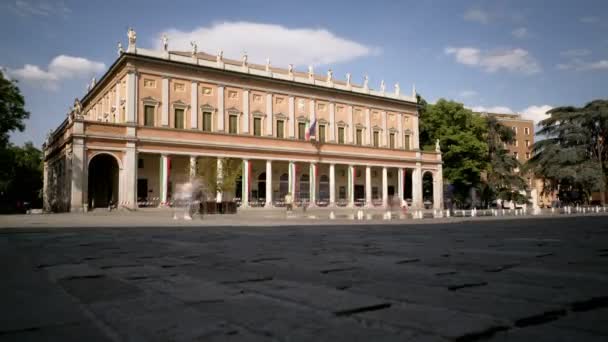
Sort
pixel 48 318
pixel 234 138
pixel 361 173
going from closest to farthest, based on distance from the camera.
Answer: pixel 48 318 < pixel 234 138 < pixel 361 173

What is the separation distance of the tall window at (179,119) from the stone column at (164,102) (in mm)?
979

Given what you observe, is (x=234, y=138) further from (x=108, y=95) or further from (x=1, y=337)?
(x=1, y=337)

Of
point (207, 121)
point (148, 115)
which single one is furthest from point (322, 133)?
point (148, 115)

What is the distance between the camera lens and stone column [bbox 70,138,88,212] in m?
31.8

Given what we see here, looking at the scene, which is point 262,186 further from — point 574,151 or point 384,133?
point 574,151

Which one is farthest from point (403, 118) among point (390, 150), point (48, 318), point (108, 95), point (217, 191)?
point (48, 318)

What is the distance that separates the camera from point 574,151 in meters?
42.7

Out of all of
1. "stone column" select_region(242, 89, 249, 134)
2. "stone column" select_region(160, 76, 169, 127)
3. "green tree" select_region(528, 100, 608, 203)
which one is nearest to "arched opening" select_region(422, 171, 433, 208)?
"green tree" select_region(528, 100, 608, 203)

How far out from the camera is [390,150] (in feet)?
166

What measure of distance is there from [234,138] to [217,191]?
7.53 m

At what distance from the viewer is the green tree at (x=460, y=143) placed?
49344mm

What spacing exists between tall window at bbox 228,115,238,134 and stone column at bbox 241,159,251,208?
3.05 metres

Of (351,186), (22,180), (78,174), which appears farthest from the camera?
(22,180)

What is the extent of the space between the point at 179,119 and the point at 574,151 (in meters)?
36.3
